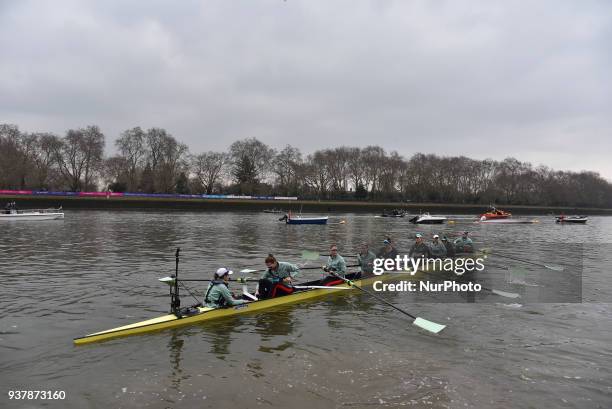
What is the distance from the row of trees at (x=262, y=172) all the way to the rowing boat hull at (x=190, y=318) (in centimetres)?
9637

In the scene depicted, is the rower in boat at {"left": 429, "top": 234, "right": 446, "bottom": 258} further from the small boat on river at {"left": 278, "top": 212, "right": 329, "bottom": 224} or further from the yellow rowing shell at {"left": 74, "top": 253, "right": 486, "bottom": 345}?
the small boat on river at {"left": 278, "top": 212, "right": 329, "bottom": 224}

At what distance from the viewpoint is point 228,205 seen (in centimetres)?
9812

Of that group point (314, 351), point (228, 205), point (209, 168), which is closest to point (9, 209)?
point (228, 205)

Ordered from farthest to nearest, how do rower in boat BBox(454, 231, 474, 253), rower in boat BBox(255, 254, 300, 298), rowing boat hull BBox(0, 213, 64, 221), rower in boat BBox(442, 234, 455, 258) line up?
1. rowing boat hull BBox(0, 213, 64, 221)
2. rower in boat BBox(454, 231, 474, 253)
3. rower in boat BBox(442, 234, 455, 258)
4. rower in boat BBox(255, 254, 300, 298)

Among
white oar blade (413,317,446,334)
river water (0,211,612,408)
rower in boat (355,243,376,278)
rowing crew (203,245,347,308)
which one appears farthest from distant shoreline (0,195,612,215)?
white oar blade (413,317,446,334)

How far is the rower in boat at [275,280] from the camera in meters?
13.8

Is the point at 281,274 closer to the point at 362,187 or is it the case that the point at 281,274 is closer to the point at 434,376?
the point at 434,376

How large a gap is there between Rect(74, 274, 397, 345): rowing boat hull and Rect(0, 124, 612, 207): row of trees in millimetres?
96369

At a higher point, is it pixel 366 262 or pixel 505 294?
pixel 366 262

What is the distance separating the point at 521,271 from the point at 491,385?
1131 centimetres

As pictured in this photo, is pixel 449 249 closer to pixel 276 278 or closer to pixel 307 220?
pixel 276 278

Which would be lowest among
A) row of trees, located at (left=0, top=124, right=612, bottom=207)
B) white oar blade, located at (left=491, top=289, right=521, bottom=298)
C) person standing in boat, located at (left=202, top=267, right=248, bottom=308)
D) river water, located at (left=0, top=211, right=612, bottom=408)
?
river water, located at (left=0, top=211, right=612, bottom=408)

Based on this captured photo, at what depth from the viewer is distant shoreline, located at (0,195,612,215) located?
7850cm

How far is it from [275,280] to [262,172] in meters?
A: 117
